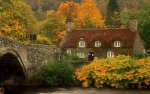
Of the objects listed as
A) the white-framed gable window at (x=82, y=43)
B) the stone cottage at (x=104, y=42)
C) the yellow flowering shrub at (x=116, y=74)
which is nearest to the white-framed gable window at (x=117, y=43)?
the stone cottage at (x=104, y=42)

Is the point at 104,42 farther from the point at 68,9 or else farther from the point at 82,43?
the point at 68,9

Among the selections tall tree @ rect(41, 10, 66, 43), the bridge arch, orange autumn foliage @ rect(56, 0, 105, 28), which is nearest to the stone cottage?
tall tree @ rect(41, 10, 66, 43)

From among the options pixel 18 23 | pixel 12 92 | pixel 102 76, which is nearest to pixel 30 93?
pixel 12 92

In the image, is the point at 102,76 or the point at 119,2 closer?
the point at 102,76

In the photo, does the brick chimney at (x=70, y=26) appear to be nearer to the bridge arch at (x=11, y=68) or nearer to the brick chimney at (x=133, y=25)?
the brick chimney at (x=133, y=25)

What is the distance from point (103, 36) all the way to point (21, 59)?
19839 mm

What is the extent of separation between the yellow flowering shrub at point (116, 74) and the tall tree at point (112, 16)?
38.1 metres

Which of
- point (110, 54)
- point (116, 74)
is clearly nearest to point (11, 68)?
point (116, 74)

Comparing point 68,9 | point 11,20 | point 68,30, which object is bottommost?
point 11,20

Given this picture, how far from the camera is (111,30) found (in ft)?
195

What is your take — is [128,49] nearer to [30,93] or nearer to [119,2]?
[30,93]

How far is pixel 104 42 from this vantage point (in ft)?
193

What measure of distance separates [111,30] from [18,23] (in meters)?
15.8

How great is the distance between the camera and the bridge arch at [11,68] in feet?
130
